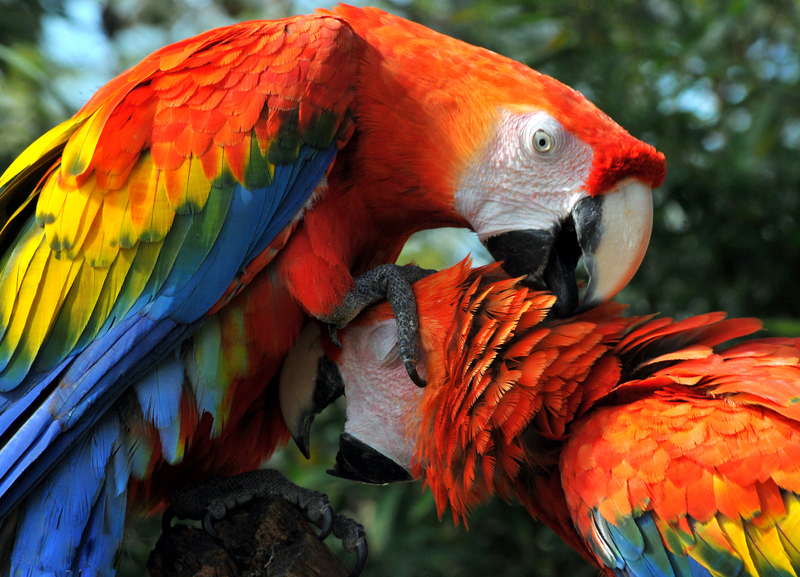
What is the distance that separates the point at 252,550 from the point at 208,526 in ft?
0.35

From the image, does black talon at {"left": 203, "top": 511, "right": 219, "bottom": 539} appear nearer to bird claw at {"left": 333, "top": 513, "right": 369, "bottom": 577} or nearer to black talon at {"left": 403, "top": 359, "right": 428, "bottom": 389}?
bird claw at {"left": 333, "top": 513, "right": 369, "bottom": 577}

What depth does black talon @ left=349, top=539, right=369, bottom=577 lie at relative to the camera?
1237 millimetres

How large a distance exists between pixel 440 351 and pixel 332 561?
16.1 inches

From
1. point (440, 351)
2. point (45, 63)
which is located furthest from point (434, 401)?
point (45, 63)

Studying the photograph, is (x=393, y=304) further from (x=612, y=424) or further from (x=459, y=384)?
(x=612, y=424)

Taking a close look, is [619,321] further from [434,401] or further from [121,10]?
[121,10]

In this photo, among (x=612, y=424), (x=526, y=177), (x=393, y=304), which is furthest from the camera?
(x=526, y=177)

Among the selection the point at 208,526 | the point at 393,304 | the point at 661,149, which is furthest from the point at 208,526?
the point at 661,149

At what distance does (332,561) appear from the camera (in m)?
1.18

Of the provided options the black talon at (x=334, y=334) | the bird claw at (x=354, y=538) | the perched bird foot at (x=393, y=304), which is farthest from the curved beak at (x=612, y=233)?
the bird claw at (x=354, y=538)

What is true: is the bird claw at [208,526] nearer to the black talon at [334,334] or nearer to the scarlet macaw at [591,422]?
the scarlet macaw at [591,422]

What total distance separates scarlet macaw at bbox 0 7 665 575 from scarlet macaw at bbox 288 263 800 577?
98 mm

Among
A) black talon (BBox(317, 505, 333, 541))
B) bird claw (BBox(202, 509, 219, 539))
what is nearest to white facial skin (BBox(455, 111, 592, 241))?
black talon (BBox(317, 505, 333, 541))

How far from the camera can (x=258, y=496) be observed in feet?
4.35
